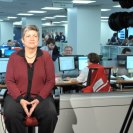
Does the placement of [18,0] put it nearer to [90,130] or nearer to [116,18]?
[90,130]

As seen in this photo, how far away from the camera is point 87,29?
11.2 meters

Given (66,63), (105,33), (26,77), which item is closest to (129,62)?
(66,63)

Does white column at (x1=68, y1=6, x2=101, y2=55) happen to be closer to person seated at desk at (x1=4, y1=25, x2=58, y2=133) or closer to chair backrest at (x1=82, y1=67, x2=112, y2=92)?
chair backrest at (x1=82, y1=67, x2=112, y2=92)

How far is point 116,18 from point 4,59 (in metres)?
3.54

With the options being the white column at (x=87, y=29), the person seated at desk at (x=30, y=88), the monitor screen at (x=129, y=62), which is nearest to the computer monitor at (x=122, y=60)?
the monitor screen at (x=129, y=62)

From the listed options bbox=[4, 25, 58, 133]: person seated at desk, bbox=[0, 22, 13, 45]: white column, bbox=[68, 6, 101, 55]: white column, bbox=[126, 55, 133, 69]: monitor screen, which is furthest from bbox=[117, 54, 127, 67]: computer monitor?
bbox=[0, 22, 13, 45]: white column

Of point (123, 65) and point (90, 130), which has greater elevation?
point (123, 65)

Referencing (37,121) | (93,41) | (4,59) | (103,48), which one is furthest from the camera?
(103,48)

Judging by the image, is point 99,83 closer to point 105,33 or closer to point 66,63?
point 66,63

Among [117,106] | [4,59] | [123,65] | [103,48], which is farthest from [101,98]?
[103,48]

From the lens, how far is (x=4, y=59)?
617 centimetres

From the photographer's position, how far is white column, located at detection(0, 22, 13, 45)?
2397 centimetres

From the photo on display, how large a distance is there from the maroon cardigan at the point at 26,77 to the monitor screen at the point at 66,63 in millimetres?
3814

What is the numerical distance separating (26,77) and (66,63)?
157 inches
